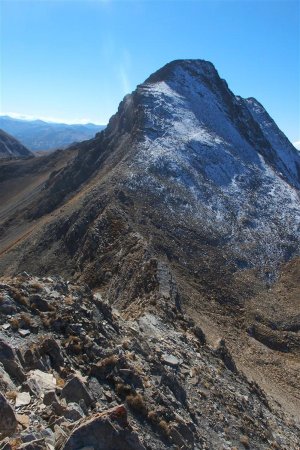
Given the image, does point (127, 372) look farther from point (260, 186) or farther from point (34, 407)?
point (260, 186)

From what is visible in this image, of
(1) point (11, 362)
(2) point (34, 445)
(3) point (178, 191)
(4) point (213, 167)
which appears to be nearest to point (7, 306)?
(1) point (11, 362)

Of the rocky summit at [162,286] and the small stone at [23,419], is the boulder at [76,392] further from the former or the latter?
the small stone at [23,419]

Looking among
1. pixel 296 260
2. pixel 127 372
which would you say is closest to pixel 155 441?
pixel 127 372

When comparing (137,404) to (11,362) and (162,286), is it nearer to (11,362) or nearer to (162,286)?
(11,362)

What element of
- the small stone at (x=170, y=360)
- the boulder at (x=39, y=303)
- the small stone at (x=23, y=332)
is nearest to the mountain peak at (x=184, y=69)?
the small stone at (x=170, y=360)

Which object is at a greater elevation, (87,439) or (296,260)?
(296,260)

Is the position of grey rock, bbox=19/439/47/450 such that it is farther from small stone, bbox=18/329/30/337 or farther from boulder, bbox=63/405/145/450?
small stone, bbox=18/329/30/337
